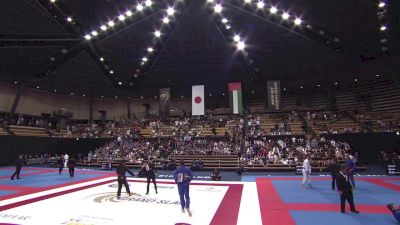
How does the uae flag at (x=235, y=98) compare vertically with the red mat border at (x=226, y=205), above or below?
above

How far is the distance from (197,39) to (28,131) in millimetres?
22308

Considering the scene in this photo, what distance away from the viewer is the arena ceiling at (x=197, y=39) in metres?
17.7

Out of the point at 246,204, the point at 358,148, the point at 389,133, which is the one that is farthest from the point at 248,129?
the point at 246,204

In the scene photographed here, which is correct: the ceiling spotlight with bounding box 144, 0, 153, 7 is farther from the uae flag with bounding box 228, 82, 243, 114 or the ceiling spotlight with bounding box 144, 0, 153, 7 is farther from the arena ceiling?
the uae flag with bounding box 228, 82, 243, 114

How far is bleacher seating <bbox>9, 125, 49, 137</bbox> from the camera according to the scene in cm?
2955

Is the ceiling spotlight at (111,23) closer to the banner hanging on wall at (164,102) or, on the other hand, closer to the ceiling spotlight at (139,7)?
the ceiling spotlight at (139,7)

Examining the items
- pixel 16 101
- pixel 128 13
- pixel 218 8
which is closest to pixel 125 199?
pixel 128 13

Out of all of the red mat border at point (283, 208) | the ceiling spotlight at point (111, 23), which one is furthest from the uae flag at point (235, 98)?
the red mat border at point (283, 208)

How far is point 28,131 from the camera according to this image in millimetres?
31219

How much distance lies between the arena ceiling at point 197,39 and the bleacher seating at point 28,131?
17.6 ft

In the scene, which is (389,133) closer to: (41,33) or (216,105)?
(216,105)

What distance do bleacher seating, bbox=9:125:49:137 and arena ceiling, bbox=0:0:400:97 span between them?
211 inches

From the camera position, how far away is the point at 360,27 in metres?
19.3

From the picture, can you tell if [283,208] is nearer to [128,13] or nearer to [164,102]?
[128,13]
